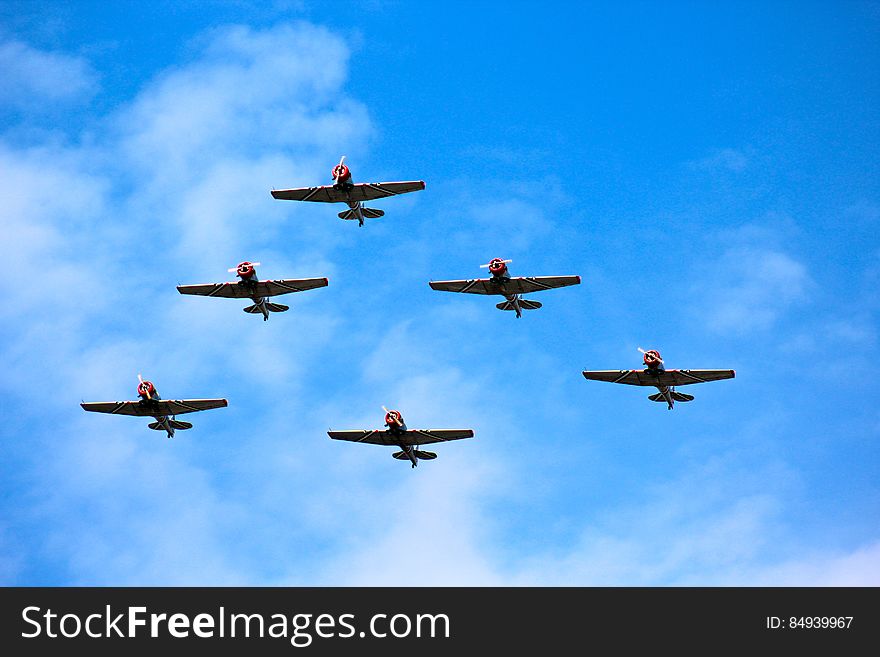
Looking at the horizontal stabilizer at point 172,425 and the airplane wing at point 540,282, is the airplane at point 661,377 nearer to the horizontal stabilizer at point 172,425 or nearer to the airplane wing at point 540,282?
the airplane wing at point 540,282

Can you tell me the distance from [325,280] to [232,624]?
54.8 m

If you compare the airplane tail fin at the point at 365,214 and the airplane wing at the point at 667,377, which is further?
the airplane tail fin at the point at 365,214

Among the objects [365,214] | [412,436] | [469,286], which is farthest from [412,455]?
[365,214]

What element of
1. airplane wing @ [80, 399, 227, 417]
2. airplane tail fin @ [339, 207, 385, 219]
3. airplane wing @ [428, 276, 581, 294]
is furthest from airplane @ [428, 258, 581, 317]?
airplane wing @ [80, 399, 227, 417]

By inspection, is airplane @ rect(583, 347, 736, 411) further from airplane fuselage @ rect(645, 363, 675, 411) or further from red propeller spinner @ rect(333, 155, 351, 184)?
red propeller spinner @ rect(333, 155, 351, 184)

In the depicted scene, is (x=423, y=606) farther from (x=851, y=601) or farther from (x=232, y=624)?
(x=851, y=601)

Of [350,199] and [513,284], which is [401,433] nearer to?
[513,284]

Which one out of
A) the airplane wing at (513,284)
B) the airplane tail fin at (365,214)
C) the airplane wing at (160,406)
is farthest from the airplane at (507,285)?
the airplane wing at (160,406)

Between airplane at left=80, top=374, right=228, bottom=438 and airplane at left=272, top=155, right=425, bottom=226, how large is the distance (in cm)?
2716

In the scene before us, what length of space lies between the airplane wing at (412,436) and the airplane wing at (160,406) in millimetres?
16387

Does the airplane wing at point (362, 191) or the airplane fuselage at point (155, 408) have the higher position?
the airplane wing at point (362, 191)

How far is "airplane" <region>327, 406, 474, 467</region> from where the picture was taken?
15325cm

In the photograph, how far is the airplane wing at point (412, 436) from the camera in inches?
6093

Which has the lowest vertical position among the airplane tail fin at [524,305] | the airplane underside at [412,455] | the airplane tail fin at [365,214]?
the airplane underside at [412,455]
